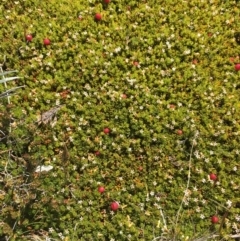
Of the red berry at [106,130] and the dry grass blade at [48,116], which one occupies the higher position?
the dry grass blade at [48,116]

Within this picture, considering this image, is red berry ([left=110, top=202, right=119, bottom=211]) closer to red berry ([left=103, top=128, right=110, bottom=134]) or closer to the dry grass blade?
red berry ([left=103, top=128, right=110, bottom=134])

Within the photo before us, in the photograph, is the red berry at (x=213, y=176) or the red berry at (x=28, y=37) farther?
the red berry at (x=28, y=37)

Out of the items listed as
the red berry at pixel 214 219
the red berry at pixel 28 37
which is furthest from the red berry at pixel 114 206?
the red berry at pixel 28 37

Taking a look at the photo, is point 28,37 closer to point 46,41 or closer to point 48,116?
point 46,41

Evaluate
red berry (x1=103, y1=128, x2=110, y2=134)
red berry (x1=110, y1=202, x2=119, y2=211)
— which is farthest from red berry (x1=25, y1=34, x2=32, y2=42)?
red berry (x1=110, y1=202, x2=119, y2=211)

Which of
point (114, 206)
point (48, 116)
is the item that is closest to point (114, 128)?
point (48, 116)

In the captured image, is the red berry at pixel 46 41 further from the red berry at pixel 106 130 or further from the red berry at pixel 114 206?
the red berry at pixel 114 206
